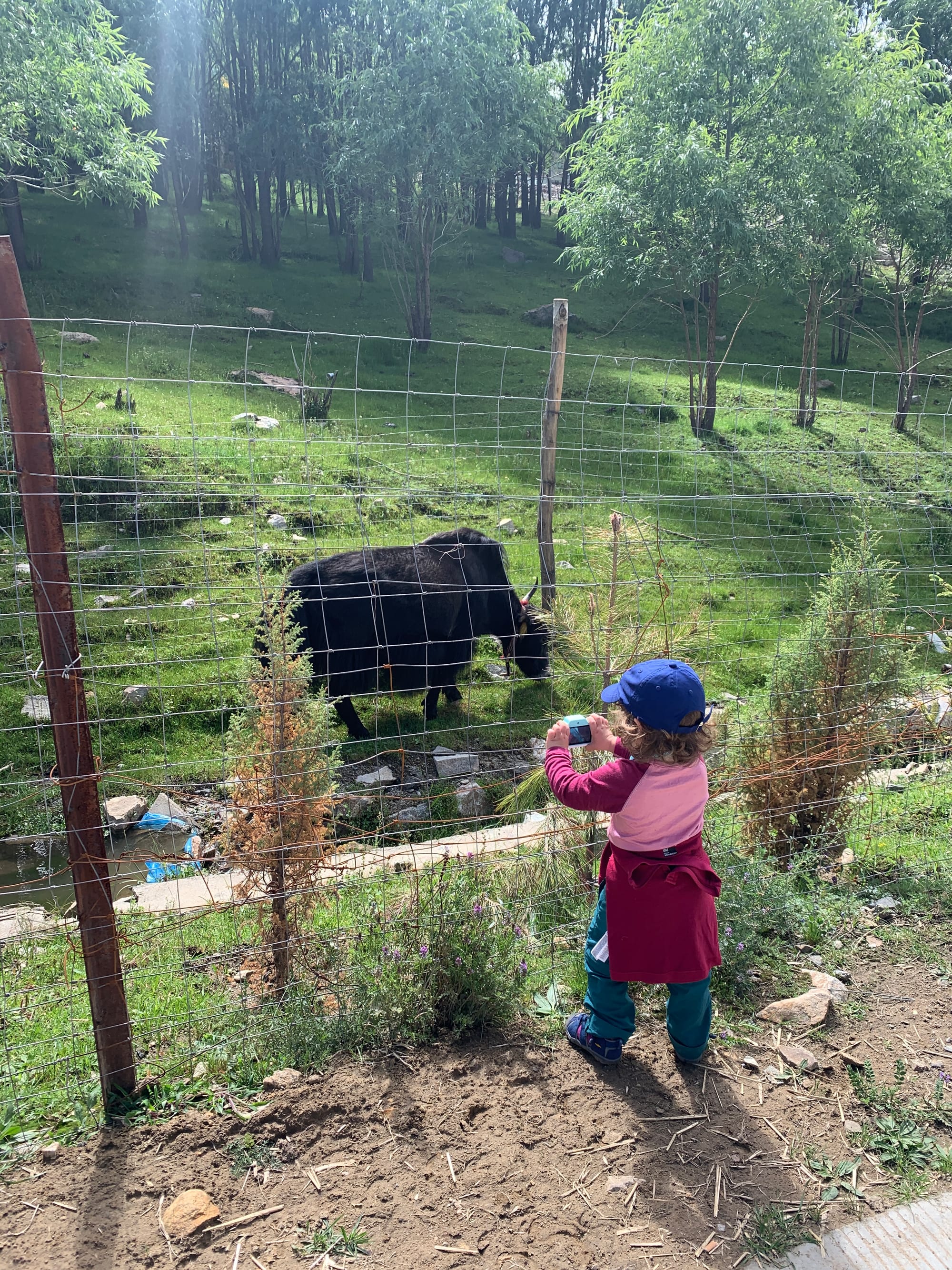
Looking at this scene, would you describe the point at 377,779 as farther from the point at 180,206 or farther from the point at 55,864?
the point at 180,206

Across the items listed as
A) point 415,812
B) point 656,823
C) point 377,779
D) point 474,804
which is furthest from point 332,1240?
point 377,779

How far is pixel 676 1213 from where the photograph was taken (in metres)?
2.71

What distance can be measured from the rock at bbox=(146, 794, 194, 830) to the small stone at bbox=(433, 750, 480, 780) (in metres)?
2.03

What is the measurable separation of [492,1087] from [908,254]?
21884mm

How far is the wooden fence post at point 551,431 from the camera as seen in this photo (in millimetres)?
7719

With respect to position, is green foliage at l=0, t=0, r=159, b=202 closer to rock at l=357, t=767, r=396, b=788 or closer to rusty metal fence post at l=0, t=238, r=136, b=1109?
rock at l=357, t=767, r=396, b=788

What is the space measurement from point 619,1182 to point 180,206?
3325cm

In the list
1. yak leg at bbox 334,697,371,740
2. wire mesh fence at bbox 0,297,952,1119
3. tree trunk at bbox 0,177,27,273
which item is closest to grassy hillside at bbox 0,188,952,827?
wire mesh fence at bbox 0,297,952,1119

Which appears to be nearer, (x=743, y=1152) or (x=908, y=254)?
(x=743, y=1152)

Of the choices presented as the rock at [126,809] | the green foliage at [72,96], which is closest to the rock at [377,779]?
the rock at [126,809]

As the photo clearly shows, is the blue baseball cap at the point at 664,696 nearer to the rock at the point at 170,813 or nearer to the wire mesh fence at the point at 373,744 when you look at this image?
the wire mesh fence at the point at 373,744

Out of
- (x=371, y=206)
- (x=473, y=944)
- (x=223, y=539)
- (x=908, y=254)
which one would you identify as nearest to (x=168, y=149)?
(x=371, y=206)

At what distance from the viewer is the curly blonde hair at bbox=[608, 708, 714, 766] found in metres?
2.95

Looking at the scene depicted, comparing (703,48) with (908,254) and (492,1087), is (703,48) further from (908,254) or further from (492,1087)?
(492,1087)
